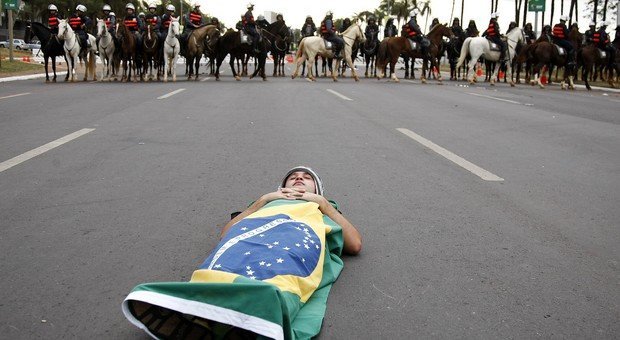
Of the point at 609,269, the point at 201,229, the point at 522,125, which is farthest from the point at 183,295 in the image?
the point at 522,125

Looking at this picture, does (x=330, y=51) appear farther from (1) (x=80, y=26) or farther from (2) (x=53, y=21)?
(2) (x=53, y=21)

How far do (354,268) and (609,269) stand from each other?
1.60 metres

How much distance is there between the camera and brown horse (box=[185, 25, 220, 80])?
958 inches

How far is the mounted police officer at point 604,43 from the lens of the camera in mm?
24609

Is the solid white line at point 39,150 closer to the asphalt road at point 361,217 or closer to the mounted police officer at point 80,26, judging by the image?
the asphalt road at point 361,217

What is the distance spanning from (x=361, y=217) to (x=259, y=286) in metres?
2.50

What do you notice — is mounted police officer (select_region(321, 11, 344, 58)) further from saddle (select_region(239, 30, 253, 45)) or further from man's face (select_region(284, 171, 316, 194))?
man's face (select_region(284, 171, 316, 194))

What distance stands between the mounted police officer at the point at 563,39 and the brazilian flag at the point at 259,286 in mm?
22773

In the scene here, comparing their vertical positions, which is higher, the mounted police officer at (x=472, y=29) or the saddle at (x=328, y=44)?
the mounted police officer at (x=472, y=29)

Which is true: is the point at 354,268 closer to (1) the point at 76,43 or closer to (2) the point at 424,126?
(2) the point at 424,126

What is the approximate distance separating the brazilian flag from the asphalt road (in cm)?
17

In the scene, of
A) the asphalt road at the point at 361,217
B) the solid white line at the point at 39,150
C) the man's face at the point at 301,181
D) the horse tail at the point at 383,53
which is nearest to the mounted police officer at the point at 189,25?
the horse tail at the point at 383,53

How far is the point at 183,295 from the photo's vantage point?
8.55ft

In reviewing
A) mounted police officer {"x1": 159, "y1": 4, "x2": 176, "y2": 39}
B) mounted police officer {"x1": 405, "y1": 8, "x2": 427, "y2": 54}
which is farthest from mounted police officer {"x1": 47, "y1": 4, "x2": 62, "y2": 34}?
mounted police officer {"x1": 405, "y1": 8, "x2": 427, "y2": 54}
